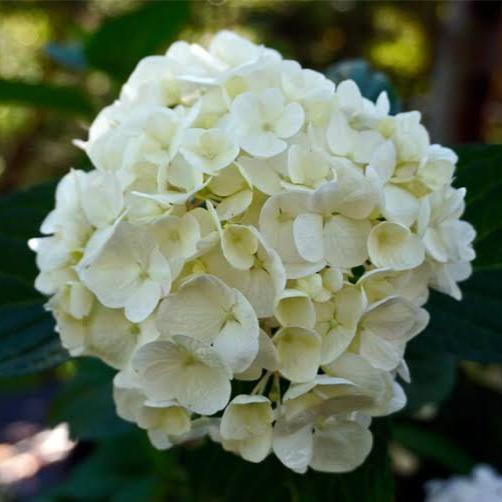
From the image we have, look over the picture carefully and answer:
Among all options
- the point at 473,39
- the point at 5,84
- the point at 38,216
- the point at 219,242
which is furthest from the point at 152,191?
the point at 473,39

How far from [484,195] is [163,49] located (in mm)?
638

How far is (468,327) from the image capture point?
53 cm

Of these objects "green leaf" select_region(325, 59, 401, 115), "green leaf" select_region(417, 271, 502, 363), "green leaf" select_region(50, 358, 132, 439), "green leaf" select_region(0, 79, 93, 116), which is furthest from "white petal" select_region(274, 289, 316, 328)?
"green leaf" select_region(0, 79, 93, 116)

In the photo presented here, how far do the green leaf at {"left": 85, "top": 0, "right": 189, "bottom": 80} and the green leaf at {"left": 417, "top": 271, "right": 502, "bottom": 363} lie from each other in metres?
0.56

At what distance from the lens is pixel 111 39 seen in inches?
37.4

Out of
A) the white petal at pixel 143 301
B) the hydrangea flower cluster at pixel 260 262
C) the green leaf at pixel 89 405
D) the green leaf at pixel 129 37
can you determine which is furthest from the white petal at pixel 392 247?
the green leaf at pixel 129 37

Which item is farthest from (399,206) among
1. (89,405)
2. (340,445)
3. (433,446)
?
(433,446)

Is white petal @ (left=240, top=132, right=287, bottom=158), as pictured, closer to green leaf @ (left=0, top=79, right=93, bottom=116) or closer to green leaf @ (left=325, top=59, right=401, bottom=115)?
green leaf @ (left=325, top=59, right=401, bottom=115)

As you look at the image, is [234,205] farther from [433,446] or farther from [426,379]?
[433,446]

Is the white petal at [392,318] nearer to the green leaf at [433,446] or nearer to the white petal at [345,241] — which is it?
the white petal at [345,241]

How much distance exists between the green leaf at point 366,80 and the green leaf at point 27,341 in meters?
0.32

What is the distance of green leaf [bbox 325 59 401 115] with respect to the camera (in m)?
0.68

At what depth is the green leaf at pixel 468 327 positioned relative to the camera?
53 centimetres

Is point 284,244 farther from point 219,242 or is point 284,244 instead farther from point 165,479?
point 165,479
